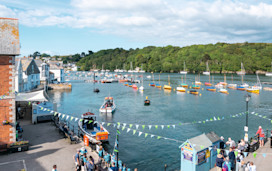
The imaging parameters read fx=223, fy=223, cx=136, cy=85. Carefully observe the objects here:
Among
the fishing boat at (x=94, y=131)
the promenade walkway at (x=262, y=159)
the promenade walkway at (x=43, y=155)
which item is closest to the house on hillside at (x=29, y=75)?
the fishing boat at (x=94, y=131)

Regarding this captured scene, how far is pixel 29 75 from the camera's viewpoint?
228 ft

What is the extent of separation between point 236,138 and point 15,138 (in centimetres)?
2784

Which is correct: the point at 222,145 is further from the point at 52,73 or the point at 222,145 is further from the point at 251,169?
the point at 52,73

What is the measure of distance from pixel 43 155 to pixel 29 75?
192 feet

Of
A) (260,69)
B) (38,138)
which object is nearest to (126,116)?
(38,138)

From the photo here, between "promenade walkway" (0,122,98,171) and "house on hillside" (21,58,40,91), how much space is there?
158 ft

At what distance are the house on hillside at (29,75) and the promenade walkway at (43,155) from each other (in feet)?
158

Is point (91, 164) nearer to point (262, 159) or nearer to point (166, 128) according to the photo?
point (262, 159)

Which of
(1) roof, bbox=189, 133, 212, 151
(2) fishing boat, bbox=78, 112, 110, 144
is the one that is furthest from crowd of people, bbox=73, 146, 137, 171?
(2) fishing boat, bbox=78, 112, 110, 144

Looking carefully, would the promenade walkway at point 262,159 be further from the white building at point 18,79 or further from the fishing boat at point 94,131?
the white building at point 18,79

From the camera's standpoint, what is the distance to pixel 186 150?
15414mm

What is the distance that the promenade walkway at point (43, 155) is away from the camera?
15938 mm

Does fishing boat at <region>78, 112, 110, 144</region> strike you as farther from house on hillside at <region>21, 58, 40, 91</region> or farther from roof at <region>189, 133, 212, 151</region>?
house on hillside at <region>21, 58, 40, 91</region>

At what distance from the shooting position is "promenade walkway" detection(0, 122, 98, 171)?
1594 centimetres
